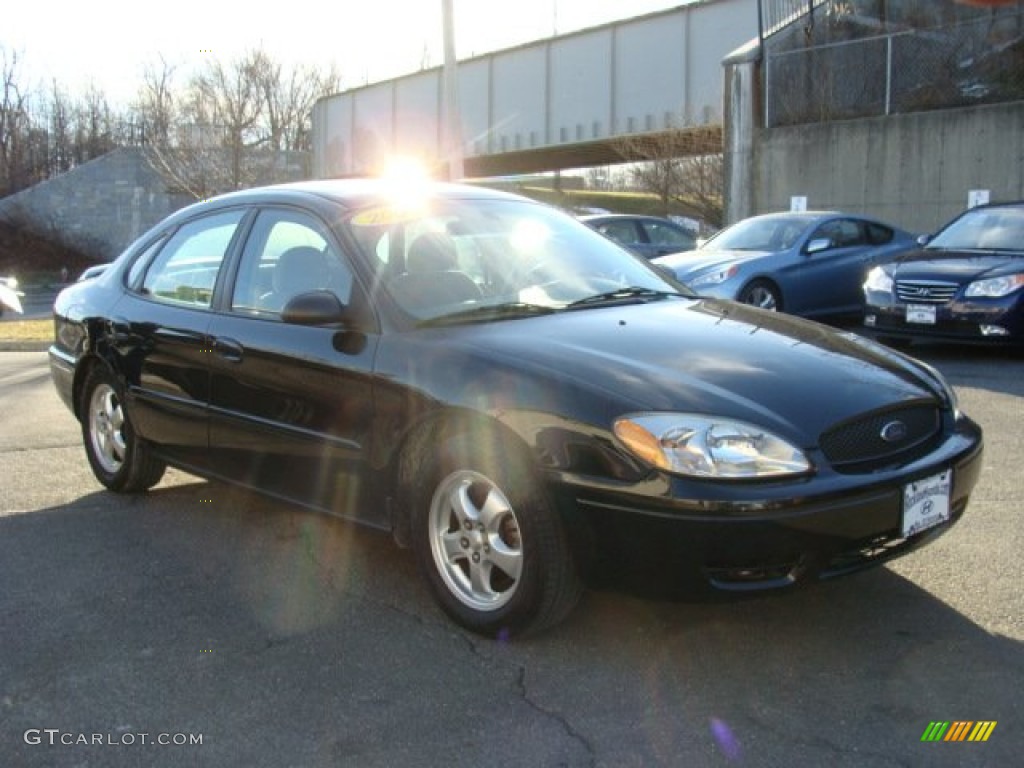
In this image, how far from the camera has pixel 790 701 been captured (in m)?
2.97

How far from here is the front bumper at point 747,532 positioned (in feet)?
9.64

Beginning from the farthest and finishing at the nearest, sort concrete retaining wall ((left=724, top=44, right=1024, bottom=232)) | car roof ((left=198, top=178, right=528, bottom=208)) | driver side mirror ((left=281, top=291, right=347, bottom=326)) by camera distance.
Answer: concrete retaining wall ((left=724, top=44, right=1024, bottom=232))
car roof ((left=198, top=178, right=528, bottom=208))
driver side mirror ((left=281, top=291, right=347, bottom=326))

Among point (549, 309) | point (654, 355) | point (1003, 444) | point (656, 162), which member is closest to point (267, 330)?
point (549, 309)

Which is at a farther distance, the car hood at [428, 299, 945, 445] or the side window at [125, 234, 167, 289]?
the side window at [125, 234, 167, 289]

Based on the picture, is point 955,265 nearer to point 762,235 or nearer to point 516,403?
point 762,235

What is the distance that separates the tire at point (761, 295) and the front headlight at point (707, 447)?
7.99 meters

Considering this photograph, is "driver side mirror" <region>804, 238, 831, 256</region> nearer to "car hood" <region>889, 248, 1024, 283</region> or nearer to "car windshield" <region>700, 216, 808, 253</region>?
"car windshield" <region>700, 216, 808, 253</region>

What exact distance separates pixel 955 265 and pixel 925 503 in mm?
6840

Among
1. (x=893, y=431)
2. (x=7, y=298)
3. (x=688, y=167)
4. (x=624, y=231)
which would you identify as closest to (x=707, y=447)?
(x=893, y=431)

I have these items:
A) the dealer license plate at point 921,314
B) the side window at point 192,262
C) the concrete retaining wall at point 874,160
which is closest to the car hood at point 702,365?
the side window at point 192,262

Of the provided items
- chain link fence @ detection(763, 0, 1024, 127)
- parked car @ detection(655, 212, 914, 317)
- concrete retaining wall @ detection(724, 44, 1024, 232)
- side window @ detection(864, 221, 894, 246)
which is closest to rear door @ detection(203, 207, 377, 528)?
parked car @ detection(655, 212, 914, 317)

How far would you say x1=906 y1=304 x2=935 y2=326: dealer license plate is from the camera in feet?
30.3

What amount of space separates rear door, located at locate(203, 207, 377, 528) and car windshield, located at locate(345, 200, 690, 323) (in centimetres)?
20

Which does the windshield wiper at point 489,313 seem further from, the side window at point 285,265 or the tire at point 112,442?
the tire at point 112,442
